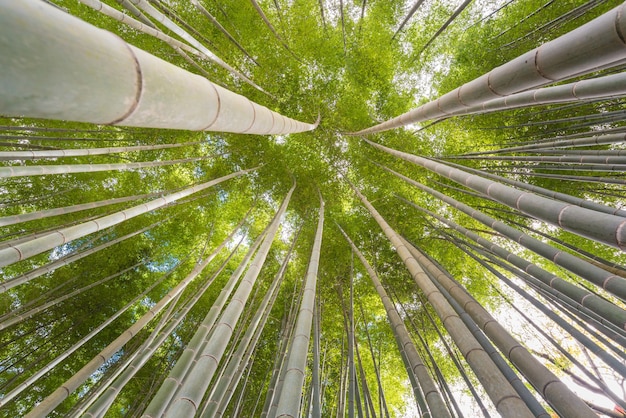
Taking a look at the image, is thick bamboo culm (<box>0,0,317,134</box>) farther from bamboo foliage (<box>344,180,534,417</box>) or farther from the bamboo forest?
the bamboo forest

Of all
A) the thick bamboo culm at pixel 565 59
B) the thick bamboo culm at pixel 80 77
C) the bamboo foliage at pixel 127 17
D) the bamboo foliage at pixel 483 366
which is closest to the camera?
the thick bamboo culm at pixel 80 77

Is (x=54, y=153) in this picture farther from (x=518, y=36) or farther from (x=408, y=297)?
(x=518, y=36)

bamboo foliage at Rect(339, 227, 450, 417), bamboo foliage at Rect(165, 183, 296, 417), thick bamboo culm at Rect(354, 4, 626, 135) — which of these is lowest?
bamboo foliage at Rect(339, 227, 450, 417)

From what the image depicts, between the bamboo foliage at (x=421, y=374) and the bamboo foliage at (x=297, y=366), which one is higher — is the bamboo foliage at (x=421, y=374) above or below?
below

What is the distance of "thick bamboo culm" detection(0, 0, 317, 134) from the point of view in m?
0.53

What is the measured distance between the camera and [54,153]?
3.51 meters

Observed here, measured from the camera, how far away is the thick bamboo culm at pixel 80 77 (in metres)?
0.53

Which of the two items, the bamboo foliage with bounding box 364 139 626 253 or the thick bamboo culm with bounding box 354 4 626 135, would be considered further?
the bamboo foliage with bounding box 364 139 626 253

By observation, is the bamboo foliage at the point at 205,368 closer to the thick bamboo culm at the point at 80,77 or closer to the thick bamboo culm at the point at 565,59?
the thick bamboo culm at the point at 80,77

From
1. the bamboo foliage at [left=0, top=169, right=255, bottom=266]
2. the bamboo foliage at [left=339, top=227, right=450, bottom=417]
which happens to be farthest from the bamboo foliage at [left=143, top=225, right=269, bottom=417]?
the bamboo foliage at [left=339, top=227, right=450, bottom=417]

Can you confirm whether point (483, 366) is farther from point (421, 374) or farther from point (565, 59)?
point (565, 59)

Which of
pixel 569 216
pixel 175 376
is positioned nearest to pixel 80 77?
pixel 569 216

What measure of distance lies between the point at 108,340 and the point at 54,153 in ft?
15.8

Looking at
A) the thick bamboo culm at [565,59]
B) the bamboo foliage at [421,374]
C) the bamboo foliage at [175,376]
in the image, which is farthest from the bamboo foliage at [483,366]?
the bamboo foliage at [175,376]
